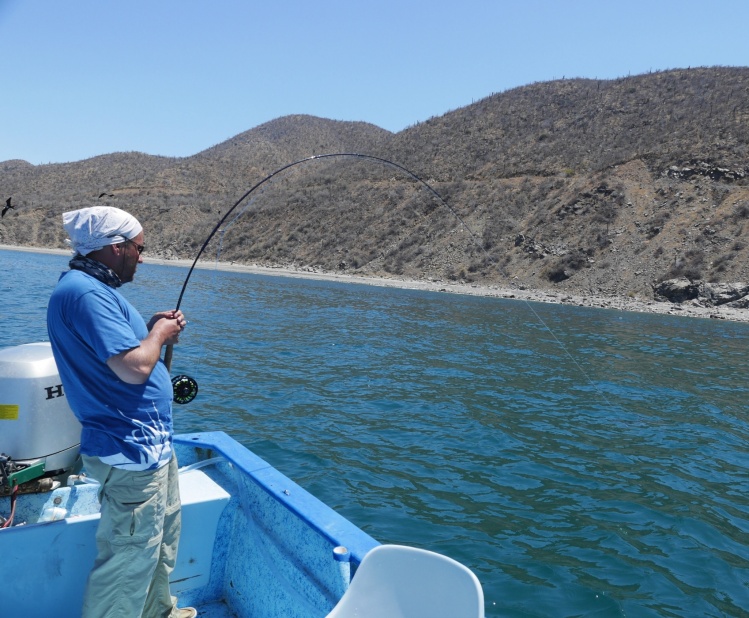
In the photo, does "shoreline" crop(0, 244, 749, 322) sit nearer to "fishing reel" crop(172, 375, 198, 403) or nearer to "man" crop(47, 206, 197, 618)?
"fishing reel" crop(172, 375, 198, 403)

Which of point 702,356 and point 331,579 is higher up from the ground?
point 331,579

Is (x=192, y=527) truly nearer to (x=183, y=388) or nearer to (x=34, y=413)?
(x=183, y=388)

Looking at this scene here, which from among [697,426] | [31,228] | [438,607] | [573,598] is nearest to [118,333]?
[438,607]

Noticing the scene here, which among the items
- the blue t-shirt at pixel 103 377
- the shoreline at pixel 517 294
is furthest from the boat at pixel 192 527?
the shoreline at pixel 517 294

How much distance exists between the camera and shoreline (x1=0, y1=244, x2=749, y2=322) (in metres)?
30.5

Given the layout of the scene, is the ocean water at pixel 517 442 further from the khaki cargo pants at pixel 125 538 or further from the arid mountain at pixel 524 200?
the arid mountain at pixel 524 200

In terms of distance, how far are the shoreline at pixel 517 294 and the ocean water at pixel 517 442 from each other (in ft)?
34.1

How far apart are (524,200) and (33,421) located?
1874 inches

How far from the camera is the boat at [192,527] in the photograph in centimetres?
308

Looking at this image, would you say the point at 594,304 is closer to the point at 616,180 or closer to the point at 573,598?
the point at 616,180

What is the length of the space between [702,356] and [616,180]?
30.0 meters

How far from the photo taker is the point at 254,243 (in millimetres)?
58875

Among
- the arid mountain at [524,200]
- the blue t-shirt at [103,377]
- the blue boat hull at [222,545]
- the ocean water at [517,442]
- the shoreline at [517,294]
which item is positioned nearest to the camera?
the blue t-shirt at [103,377]

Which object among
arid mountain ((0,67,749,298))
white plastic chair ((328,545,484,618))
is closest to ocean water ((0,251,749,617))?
white plastic chair ((328,545,484,618))
